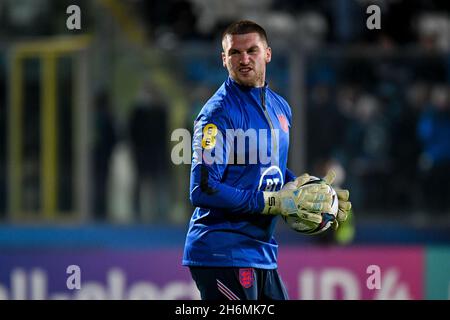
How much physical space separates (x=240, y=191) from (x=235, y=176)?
13cm

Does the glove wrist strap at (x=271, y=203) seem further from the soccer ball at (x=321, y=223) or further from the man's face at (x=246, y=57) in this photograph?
the man's face at (x=246, y=57)

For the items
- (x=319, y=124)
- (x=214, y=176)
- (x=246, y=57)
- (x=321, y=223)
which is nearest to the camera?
(x=214, y=176)

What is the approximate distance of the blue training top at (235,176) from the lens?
4.88 metres

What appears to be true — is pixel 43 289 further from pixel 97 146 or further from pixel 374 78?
pixel 374 78

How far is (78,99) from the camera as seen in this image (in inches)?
381

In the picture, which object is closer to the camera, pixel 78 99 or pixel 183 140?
pixel 183 140

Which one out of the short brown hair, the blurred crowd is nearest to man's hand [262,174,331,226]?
the short brown hair

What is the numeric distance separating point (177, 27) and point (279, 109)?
5.79 meters

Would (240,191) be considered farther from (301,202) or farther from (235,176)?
(301,202)

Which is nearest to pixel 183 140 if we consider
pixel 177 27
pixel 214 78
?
pixel 214 78

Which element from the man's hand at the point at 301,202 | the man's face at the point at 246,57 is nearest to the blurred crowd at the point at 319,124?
the man's face at the point at 246,57

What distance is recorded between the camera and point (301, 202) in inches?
196

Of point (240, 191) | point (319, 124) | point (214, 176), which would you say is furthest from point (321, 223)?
point (319, 124)

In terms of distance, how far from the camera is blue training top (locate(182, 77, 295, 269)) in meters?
4.88
